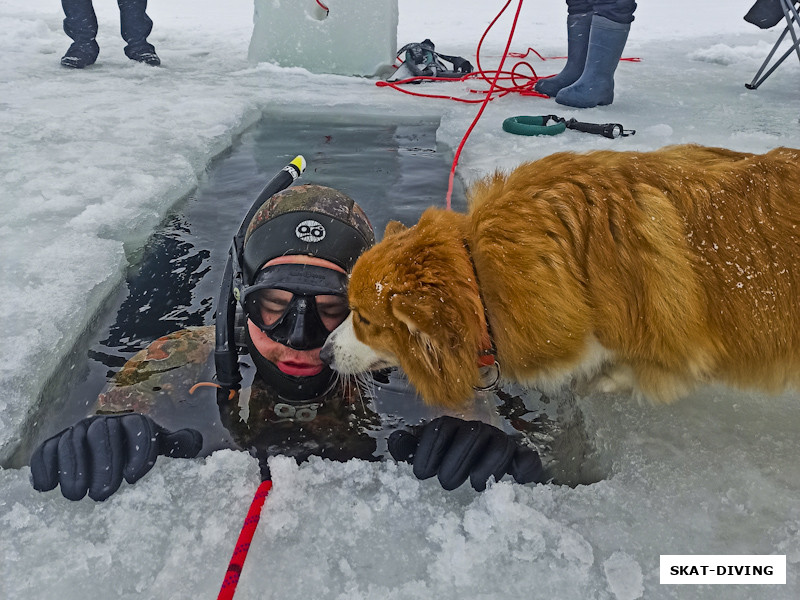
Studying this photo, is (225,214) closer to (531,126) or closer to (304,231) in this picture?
(304,231)

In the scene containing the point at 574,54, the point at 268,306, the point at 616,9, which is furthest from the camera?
the point at 574,54

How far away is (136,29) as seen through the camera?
7.28 m

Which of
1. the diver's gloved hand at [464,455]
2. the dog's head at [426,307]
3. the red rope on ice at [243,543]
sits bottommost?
the diver's gloved hand at [464,455]

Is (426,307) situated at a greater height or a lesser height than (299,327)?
greater

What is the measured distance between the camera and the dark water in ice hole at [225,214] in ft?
8.91

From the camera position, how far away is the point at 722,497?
1702mm

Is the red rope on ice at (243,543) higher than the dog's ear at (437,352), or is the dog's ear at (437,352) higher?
the dog's ear at (437,352)

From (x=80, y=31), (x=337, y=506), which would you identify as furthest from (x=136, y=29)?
(x=337, y=506)

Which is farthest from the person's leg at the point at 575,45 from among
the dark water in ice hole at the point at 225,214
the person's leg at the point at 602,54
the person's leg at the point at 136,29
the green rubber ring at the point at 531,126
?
the person's leg at the point at 136,29

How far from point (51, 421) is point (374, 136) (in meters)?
3.97

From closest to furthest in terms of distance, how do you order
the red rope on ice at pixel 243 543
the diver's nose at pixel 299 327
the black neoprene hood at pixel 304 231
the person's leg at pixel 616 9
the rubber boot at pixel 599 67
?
the red rope on ice at pixel 243 543
the diver's nose at pixel 299 327
the black neoprene hood at pixel 304 231
the person's leg at pixel 616 9
the rubber boot at pixel 599 67

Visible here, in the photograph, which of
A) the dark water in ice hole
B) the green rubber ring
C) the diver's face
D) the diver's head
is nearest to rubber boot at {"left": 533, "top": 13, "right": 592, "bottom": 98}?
the dark water in ice hole

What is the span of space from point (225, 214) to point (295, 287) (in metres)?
2.22

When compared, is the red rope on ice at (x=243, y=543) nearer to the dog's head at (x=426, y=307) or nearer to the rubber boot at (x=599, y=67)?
the dog's head at (x=426, y=307)
